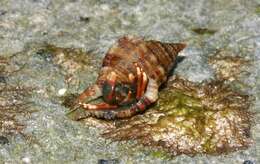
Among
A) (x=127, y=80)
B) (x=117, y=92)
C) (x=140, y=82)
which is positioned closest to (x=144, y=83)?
(x=140, y=82)

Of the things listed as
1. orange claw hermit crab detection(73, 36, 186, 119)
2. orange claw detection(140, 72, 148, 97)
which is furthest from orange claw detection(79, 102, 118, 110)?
orange claw detection(140, 72, 148, 97)

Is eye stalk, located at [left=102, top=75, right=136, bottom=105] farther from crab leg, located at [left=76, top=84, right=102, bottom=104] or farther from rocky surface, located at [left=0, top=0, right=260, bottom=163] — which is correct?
rocky surface, located at [left=0, top=0, right=260, bottom=163]

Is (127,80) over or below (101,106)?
over

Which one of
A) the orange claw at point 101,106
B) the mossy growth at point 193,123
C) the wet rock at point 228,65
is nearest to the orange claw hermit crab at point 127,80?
the orange claw at point 101,106

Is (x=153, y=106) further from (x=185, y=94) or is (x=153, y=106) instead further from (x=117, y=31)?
(x=117, y=31)

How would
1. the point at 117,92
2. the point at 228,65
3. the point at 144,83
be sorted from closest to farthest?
the point at 117,92 → the point at 144,83 → the point at 228,65

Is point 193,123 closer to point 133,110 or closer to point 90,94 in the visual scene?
point 133,110
